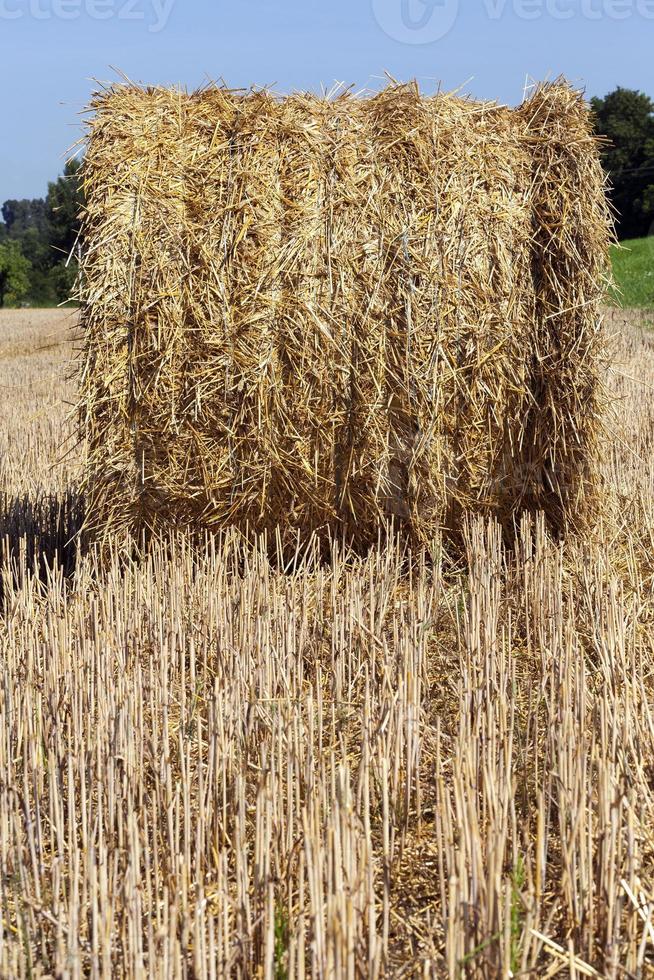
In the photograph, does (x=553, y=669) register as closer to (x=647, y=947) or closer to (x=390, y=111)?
(x=647, y=947)

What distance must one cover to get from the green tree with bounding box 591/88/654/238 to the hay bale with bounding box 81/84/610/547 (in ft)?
97.2

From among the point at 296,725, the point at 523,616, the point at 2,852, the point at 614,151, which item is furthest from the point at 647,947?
the point at 614,151

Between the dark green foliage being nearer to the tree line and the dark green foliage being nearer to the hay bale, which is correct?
the tree line

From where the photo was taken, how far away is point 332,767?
7.84ft

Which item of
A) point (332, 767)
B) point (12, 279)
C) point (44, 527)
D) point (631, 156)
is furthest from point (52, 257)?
point (332, 767)

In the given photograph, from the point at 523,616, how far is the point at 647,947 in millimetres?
1870

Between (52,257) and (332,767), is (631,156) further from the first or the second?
(332,767)

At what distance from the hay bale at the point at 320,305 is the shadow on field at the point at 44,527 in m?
0.77

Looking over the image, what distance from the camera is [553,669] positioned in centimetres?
312

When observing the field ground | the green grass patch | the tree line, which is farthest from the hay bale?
the tree line

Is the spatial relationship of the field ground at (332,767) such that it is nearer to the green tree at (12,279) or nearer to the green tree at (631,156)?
the green tree at (631,156)

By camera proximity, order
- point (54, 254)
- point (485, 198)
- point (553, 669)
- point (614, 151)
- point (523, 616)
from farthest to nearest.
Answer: point (54, 254)
point (614, 151)
point (485, 198)
point (523, 616)
point (553, 669)

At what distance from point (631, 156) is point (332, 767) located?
1504 inches

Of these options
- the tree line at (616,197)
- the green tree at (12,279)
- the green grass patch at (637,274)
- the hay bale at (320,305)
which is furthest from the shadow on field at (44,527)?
the green tree at (12,279)
